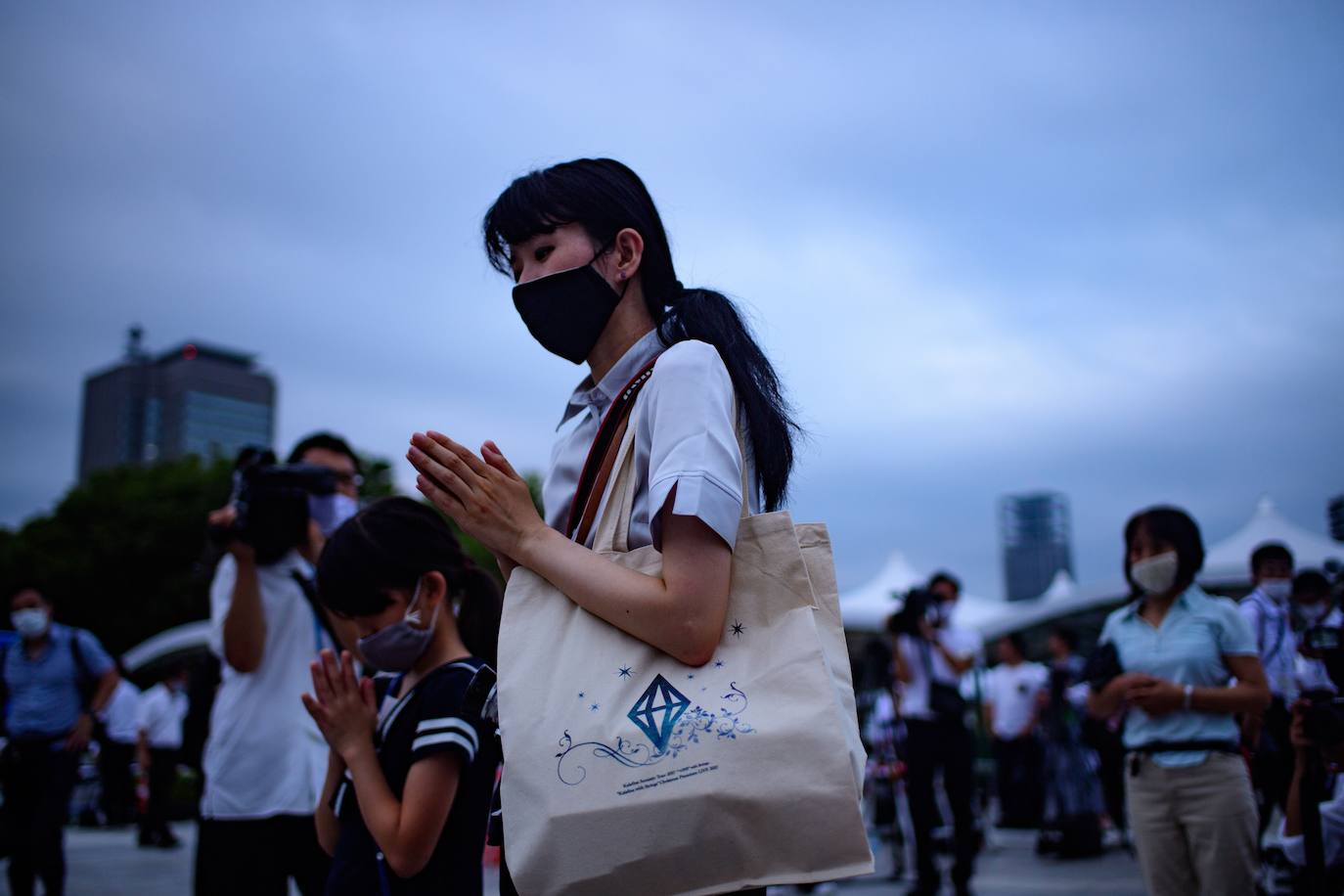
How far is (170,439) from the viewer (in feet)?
269

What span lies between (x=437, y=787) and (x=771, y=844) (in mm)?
1094

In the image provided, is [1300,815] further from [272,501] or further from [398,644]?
[272,501]

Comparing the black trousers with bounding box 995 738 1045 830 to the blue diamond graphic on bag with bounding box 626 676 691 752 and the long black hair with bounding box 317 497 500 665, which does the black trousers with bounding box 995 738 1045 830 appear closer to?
the long black hair with bounding box 317 497 500 665

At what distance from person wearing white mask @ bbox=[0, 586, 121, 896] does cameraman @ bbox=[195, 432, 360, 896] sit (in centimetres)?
294

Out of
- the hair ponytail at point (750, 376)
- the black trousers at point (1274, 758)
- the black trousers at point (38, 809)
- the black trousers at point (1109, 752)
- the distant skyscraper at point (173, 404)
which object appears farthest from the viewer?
the distant skyscraper at point (173, 404)

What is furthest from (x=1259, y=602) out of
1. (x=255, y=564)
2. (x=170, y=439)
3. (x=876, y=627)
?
(x=170, y=439)

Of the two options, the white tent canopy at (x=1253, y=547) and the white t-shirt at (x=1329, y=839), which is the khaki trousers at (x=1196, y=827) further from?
the white tent canopy at (x=1253, y=547)

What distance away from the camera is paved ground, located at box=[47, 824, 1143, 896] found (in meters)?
7.38

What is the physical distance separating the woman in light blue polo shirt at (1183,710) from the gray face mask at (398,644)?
2.69m

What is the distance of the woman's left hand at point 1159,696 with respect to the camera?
373 centimetres

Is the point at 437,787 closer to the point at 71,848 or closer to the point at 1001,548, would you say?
the point at 71,848

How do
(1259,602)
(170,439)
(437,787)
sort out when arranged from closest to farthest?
(437,787) → (1259,602) → (170,439)

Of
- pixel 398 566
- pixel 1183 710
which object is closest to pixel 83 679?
pixel 398 566

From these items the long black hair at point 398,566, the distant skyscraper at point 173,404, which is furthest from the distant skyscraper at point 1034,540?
the long black hair at point 398,566
